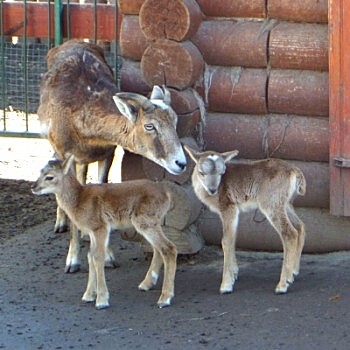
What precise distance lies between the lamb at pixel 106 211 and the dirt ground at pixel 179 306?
19 centimetres

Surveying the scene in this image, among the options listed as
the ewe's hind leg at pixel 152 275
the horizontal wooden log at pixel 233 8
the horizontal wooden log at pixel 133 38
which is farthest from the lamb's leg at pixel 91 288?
the horizontal wooden log at pixel 233 8

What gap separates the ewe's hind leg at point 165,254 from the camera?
814 centimetres

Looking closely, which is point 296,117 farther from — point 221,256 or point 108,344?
point 108,344

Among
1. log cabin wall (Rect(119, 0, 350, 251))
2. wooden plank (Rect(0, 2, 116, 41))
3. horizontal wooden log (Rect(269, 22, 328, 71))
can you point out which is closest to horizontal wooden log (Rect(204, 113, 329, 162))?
log cabin wall (Rect(119, 0, 350, 251))

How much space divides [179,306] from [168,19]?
7.10 ft

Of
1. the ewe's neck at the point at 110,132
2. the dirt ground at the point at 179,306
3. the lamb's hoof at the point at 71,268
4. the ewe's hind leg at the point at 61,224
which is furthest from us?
the ewe's hind leg at the point at 61,224

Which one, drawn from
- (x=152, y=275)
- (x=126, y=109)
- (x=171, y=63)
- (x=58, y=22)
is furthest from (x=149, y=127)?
(x=58, y=22)

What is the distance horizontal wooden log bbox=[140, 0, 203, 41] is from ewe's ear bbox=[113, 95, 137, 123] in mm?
527

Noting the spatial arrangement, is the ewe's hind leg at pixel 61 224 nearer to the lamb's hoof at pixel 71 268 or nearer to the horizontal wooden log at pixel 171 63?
the lamb's hoof at pixel 71 268

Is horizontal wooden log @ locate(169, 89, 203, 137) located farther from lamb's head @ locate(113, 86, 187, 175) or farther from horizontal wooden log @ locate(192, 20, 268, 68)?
horizontal wooden log @ locate(192, 20, 268, 68)

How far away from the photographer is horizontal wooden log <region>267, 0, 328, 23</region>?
8641 mm

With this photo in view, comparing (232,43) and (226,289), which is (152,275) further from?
(232,43)

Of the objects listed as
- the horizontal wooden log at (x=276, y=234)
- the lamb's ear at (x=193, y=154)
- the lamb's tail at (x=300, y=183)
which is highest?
the lamb's ear at (x=193, y=154)

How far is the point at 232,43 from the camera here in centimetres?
891
